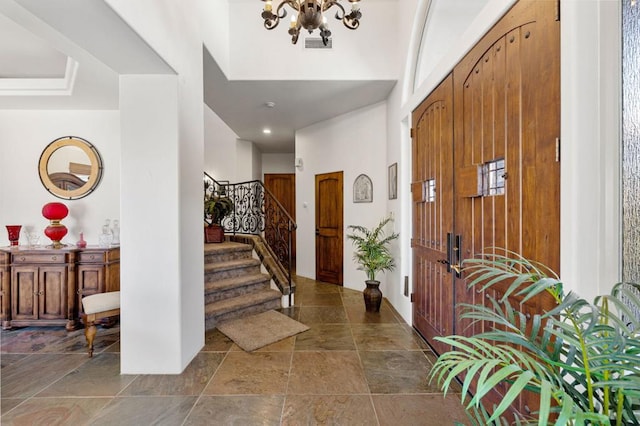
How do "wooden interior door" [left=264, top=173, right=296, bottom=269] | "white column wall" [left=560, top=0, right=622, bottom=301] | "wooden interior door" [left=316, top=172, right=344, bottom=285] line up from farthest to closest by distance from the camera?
"wooden interior door" [left=264, top=173, right=296, bottom=269]
"wooden interior door" [left=316, top=172, right=344, bottom=285]
"white column wall" [left=560, top=0, right=622, bottom=301]

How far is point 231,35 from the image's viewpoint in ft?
11.8

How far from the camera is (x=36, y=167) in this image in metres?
3.72

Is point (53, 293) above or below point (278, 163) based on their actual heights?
below

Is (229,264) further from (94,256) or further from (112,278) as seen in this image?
(94,256)

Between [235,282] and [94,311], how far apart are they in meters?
1.45

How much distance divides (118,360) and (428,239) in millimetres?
3131

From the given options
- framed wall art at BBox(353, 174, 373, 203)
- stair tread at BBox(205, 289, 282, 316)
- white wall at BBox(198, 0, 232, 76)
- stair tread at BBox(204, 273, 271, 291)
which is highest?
white wall at BBox(198, 0, 232, 76)

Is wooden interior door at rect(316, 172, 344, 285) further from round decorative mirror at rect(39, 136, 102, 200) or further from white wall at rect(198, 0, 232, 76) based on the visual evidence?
round decorative mirror at rect(39, 136, 102, 200)

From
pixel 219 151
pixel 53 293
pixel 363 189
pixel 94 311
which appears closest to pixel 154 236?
pixel 94 311

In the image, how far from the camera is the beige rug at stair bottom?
9.26 feet

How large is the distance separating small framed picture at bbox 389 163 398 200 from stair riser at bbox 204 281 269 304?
2.21m

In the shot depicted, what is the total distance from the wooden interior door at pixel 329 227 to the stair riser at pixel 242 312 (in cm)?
161

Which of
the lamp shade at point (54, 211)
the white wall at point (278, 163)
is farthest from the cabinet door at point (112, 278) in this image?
the white wall at point (278, 163)

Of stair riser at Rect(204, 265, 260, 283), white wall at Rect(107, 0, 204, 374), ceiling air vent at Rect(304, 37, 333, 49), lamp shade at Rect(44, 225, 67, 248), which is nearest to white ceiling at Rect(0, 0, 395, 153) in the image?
white wall at Rect(107, 0, 204, 374)
